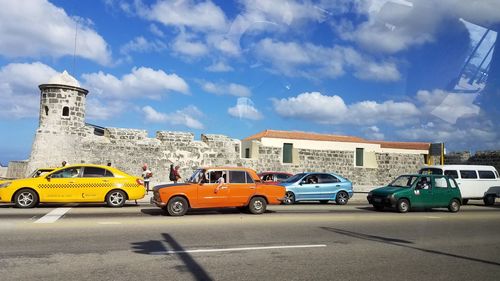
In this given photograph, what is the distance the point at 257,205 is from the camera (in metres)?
14.1

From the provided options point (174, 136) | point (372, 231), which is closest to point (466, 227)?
point (372, 231)

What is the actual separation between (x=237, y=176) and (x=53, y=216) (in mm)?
5537

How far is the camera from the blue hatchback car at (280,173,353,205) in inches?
718

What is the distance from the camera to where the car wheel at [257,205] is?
14005 mm

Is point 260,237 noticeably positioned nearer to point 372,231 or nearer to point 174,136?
point 372,231

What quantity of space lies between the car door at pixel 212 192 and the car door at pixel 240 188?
0.19 metres

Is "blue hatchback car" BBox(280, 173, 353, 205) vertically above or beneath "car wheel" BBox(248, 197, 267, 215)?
above

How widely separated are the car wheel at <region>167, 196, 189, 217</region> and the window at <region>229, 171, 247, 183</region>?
1690 millimetres

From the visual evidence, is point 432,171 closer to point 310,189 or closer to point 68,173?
point 310,189

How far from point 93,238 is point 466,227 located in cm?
971

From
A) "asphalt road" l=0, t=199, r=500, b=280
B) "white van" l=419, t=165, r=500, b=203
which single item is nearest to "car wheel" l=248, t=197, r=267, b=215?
"asphalt road" l=0, t=199, r=500, b=280

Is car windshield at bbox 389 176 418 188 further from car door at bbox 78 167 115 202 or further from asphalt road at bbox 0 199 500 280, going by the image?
car door at bbox 78 167 115 202

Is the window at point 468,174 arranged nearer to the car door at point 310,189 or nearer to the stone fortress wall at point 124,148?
the car door at point 310,189

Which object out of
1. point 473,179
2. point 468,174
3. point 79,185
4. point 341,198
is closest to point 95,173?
point 79,185
